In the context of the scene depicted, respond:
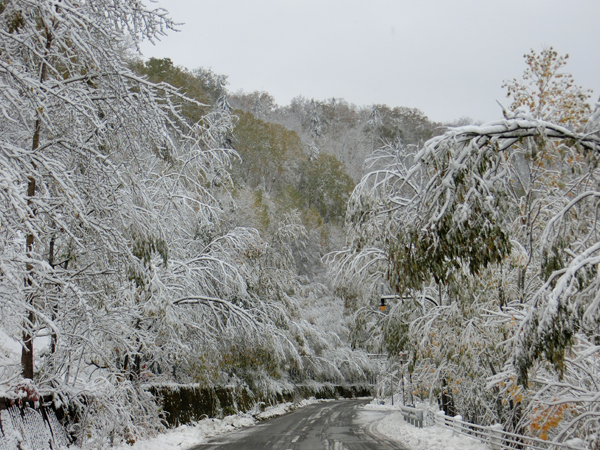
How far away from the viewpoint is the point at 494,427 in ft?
36.5

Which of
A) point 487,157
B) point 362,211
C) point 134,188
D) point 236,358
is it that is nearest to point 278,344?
point 236,358

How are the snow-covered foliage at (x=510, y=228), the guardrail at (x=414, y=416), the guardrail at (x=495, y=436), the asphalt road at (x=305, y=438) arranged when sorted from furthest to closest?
the guardrail at (x=414, y=416) → the asphalt road at (x=305, y=438) → the guardrail at (x=495, y=436) → the snow-covered foliage at (x=510, y=228)

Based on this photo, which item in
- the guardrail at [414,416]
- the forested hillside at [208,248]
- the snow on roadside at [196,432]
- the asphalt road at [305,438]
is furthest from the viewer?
the guardrail at [414,416]

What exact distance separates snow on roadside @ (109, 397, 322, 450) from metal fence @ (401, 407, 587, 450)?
22.5 ft

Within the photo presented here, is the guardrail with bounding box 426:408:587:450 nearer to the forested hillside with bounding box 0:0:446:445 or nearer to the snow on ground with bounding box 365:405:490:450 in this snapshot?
the snow on ground with bounding box 365:405:490:450

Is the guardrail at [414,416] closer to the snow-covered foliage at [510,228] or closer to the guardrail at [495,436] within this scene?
the guardrail at [495,436]

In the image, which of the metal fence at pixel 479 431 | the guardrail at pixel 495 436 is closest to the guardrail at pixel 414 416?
the metal fence at pixel 479 431

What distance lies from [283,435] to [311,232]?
117ft

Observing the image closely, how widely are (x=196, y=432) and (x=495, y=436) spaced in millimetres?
9811

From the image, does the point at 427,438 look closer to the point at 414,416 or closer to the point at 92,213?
the point at 414,416

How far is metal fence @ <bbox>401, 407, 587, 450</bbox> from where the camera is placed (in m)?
10.7

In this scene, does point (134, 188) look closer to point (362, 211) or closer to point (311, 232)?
point (362, 211)

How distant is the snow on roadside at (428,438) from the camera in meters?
12.8

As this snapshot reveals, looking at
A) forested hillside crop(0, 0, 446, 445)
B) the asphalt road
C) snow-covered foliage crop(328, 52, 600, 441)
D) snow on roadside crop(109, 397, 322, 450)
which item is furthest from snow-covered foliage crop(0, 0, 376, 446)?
snow-covered foliage crop(328, 52, 600, 441)
